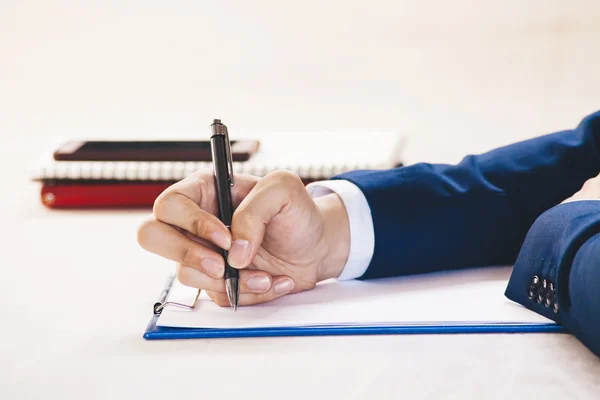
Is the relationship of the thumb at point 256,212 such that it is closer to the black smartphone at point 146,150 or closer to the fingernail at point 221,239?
the fingernail at point 221,239

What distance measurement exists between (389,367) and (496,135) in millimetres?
1051

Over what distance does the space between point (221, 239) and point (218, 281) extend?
0.05 m

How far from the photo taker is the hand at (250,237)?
0.61 m

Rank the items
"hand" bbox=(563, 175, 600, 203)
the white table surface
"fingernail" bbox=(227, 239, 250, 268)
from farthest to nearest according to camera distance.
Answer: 1. "hand" bbox=(563, 175, 600, 203)
2. "fingernail" bbox=(227, 239, 250, 268)
3. the white table surface

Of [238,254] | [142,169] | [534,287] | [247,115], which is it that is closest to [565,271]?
[534,287]

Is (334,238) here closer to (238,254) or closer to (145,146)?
(238,254)

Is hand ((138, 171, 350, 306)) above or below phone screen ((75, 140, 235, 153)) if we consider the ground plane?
below

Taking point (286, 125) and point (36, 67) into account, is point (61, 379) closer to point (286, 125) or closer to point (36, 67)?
point (286, 125)

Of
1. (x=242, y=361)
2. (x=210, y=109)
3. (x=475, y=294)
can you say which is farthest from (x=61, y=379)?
(x=210, y=109)

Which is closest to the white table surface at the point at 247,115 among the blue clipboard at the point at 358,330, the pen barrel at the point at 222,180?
the blue clipboard at the point at 358,330

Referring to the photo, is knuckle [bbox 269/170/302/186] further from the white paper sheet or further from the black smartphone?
the black smartphone

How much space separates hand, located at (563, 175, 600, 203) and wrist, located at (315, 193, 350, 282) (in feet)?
0.70

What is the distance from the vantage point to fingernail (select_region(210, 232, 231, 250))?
60 cm

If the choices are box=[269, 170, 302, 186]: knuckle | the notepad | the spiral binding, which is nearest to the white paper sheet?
the notepad
